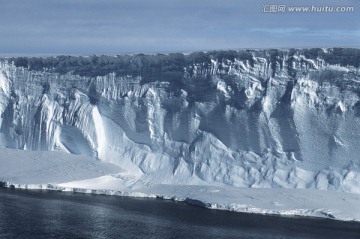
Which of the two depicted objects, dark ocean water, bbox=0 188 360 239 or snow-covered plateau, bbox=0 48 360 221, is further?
snow-covered plateau, bbox=0 48 360 221

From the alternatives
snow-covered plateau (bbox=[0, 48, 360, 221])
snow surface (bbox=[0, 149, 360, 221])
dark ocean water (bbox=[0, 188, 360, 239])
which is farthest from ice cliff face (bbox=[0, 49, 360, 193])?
dark ocean water (bbox=[0, 188, 360, 239])

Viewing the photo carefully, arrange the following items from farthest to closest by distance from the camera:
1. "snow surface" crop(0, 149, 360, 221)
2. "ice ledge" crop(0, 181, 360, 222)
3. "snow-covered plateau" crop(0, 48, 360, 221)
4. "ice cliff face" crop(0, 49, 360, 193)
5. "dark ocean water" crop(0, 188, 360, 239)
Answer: "ice cliff face" crop(0, 49, 360, 193) → "snow-covered plateau" crop(0, 48, 360, 221) → "snow surface" crop(0, 149, 360, 221) → "ice ledge" crop(0, 181, 360, 222) → "dark ocean water" crop(0, 188, 360, 239)

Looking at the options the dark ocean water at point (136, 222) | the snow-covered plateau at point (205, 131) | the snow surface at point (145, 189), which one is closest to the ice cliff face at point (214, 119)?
the snow-covered plateau at point (205, 131)

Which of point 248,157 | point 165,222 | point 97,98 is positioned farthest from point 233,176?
point 97,98

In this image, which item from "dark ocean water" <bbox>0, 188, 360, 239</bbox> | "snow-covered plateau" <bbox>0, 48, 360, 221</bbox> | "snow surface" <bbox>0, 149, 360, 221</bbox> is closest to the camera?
"dark ocean water" <bbox>0, 188, 360, 239</bbox>

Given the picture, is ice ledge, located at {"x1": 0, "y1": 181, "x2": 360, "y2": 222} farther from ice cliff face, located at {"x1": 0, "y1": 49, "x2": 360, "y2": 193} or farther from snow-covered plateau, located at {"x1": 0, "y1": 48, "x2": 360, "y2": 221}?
ice cliff face, located at {"x1": 0, "y1": 49, "x2": 360, "y2": 193}

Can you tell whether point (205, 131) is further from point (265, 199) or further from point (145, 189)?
point (265, 199)

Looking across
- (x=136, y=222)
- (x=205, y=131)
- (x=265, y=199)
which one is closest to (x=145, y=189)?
(x=205, y=131)
